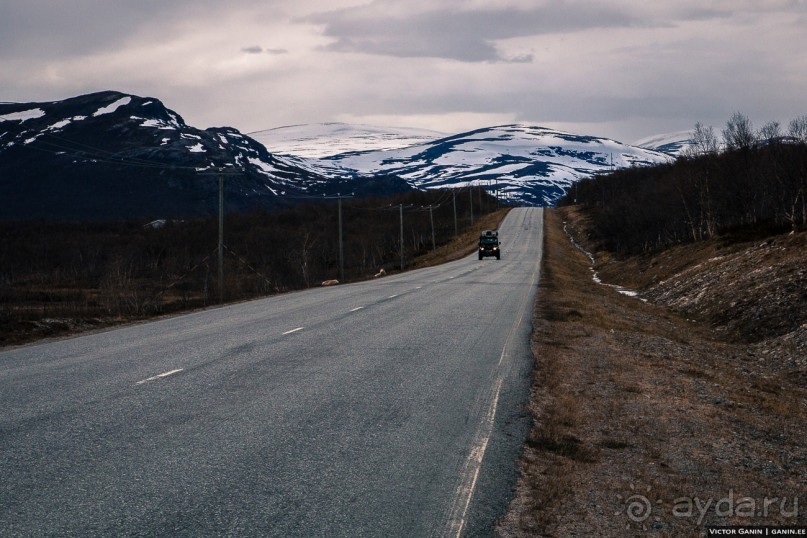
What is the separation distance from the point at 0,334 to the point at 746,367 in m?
17.4

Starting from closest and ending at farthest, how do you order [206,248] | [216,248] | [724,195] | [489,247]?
[724,195] → [489,247] → [216,248] → [206,248]

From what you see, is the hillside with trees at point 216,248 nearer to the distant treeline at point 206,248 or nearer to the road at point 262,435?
the distant treeline at point 206,248

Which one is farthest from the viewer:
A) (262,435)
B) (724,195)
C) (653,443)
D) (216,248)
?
(216,248)

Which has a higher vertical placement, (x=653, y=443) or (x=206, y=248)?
(x=653, y=443)

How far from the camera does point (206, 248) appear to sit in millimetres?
119438

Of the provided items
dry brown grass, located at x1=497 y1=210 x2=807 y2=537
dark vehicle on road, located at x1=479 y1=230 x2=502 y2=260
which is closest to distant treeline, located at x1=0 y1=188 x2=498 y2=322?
dark vehicle on road, located at x1=479 y1=230 x2=502 y2=260

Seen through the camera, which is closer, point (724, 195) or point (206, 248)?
point (724, 195)

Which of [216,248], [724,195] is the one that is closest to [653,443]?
[724,195]

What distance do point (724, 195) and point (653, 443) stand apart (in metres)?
60.7

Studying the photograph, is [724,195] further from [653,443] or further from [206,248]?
[206,248]

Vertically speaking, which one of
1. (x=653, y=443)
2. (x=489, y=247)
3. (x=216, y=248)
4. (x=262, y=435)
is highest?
(x=262, y=435)

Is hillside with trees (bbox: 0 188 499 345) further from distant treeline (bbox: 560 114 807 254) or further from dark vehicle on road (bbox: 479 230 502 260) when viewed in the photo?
distant treeline (bbox: 560 114 807 254)

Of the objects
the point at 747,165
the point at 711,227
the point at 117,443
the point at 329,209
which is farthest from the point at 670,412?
the point at 329,209

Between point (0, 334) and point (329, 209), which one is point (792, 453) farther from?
point (329, 209)
